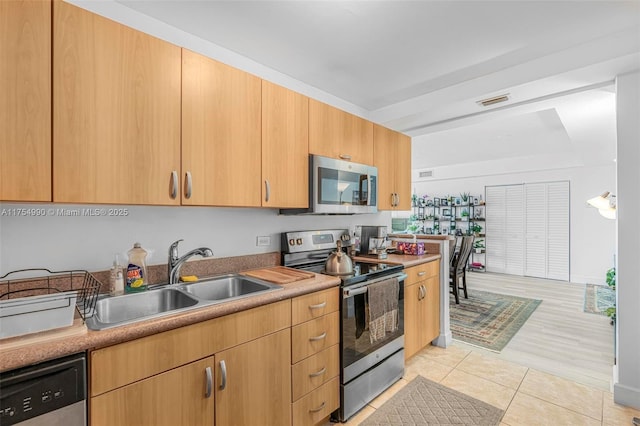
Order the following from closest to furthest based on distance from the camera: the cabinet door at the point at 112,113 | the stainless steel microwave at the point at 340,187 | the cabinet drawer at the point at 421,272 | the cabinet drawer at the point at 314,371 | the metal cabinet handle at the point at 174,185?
the cabinet door at the point at 112,113, the metal cabinet handle at the point at 174,185, the cabinet drawer at the point at 314,371, the stainless steel microwave at the point at 340,187, the cabinet drawer at the point at 421,272

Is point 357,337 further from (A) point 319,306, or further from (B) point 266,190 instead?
(B) point 266,190

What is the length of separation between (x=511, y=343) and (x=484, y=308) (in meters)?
1.21

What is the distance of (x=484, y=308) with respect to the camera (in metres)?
4.28

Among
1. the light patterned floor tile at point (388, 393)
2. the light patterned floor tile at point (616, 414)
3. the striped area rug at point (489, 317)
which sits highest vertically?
the light patterned floor tile at point (616, 414)

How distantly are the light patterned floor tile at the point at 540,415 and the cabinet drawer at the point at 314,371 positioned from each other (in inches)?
46.6

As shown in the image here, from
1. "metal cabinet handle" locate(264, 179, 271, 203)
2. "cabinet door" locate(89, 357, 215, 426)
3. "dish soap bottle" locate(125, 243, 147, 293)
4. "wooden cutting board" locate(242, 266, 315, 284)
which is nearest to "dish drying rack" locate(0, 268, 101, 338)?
"dish soap bottle" locate(125, 243, 147, 293)

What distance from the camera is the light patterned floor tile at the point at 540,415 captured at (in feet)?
6.28

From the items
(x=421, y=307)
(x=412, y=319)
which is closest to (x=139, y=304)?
(x=412, y=319)

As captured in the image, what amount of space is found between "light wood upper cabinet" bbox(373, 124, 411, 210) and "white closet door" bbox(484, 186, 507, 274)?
16.2 feet

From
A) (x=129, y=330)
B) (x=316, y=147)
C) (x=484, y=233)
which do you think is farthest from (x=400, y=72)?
(x=484, y=233)

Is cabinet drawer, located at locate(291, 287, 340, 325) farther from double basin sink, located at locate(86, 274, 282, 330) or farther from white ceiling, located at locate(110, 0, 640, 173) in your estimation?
white ceiling, located at locate(110, 0, 640, 173)

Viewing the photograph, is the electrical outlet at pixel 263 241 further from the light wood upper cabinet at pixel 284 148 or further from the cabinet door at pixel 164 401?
the cabinet door at pixel 164 401

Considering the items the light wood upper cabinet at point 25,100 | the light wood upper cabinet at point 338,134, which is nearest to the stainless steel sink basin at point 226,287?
the light wood upper cabinet at point 25,100

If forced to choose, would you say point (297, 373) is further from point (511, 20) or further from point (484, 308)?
point (484, 308)
